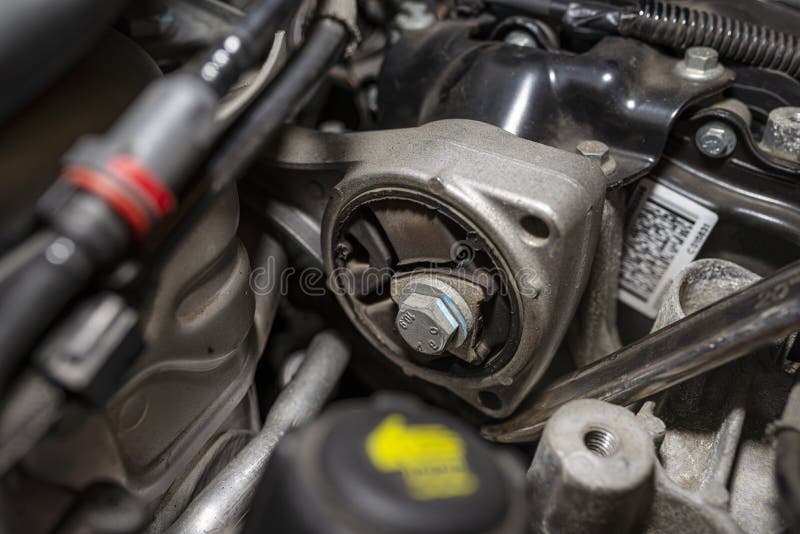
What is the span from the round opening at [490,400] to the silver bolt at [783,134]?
0.45m

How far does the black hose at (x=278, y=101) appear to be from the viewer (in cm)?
62

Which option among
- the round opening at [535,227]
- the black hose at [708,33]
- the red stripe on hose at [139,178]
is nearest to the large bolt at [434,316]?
the round opening at [535,227]

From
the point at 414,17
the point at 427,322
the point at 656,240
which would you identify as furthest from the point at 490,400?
the point at 414,17

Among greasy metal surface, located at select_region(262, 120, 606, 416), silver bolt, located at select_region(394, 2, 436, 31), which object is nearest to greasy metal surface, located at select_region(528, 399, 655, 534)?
greasy metal surface, located at select_region(262, 120, 606, 416)

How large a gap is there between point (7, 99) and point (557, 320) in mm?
554

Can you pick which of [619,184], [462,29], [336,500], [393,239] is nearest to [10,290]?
[336,500]

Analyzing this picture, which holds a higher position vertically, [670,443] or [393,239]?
[393,239]

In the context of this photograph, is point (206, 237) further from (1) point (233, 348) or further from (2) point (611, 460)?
(2) point (611, 460)

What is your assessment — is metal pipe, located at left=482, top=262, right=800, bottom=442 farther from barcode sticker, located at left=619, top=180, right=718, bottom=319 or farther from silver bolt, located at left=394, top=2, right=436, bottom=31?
silver bolt, located at left=394, top=2, right=436, bottom=31

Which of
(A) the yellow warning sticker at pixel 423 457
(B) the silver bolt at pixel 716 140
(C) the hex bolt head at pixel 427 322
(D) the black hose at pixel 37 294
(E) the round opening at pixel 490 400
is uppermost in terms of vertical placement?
(D) the black hose at pixel 37 294

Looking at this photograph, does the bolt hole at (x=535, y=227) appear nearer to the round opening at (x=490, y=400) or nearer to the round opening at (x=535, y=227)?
the round opening at (x=535, y=227)

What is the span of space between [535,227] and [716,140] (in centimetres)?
32

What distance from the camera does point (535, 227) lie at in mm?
729

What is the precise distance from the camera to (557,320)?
777mm
